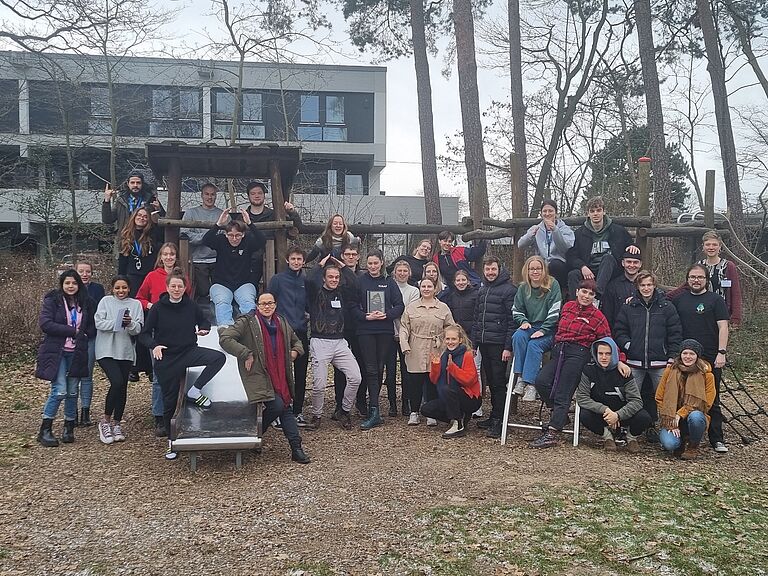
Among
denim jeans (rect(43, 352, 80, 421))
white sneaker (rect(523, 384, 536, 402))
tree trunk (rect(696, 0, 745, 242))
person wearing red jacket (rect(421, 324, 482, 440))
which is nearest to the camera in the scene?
denim jeans (rect(43, 352, 80, 421))

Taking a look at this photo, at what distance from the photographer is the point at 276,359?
7.12m

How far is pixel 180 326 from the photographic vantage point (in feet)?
23.8

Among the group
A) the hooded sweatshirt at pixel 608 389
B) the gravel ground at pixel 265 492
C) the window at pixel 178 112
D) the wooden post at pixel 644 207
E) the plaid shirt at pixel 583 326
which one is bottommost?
the gravel ground at pixel 265 492

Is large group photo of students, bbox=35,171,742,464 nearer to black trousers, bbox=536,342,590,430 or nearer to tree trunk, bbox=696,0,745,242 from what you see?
black trousers, bbox=536,342,590,430

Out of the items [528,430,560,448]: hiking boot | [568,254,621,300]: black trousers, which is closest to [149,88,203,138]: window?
[568,254,621,300]: black trousers

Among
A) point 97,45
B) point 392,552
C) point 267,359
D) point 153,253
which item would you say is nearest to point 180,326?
point 267,359

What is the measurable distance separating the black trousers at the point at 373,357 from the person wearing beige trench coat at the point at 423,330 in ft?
0.87

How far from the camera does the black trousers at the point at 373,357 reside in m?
8.27

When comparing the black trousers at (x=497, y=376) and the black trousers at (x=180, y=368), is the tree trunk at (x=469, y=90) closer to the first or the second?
the black trousers at (x=497, y=376)

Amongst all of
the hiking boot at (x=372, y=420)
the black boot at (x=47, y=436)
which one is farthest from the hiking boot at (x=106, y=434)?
the hiking boot at (x=372, y=420)

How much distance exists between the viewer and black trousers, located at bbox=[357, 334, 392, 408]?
325 inches

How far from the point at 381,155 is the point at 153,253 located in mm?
23571

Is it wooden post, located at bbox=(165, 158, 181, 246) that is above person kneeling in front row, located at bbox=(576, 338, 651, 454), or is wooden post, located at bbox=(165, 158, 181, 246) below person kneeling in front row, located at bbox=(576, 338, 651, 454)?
above

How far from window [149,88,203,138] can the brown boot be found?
24.2 m
